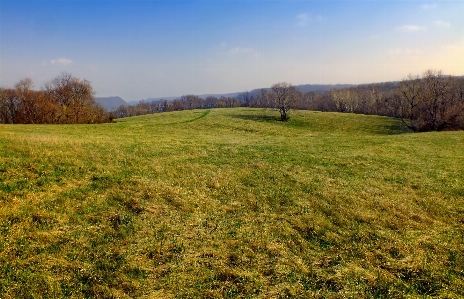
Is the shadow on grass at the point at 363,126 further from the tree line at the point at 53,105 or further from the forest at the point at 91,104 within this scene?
the tree line at the point at 53,105

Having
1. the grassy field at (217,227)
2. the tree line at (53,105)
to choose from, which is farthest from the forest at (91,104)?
the grassy field at (217,227)

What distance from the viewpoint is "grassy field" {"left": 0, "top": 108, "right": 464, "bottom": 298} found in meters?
9.05

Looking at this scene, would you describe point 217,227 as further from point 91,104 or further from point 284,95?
point 91,104

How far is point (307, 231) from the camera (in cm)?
1288

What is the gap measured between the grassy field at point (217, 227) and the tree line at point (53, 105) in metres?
51.6

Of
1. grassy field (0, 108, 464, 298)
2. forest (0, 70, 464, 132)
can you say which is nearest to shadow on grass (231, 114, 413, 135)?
forest (0, 70, 464, 132)

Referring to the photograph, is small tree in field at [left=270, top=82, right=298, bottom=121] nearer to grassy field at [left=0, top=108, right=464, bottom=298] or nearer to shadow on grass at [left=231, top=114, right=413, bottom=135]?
shadow on grass at [left=231, top=114, right=413, bottom=135]

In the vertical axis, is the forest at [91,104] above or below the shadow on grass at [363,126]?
above

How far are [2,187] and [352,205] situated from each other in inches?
724

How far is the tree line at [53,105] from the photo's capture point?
63.5 metres

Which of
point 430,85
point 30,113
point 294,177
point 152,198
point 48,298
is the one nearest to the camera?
point 48,298

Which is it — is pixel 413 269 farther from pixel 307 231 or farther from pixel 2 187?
pixel 2 187

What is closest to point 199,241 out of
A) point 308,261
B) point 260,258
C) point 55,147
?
point 260,258

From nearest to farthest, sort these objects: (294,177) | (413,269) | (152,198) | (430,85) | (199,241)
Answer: (413,269) < (199,241) < (152,198) < (294,177) < (430,85)
